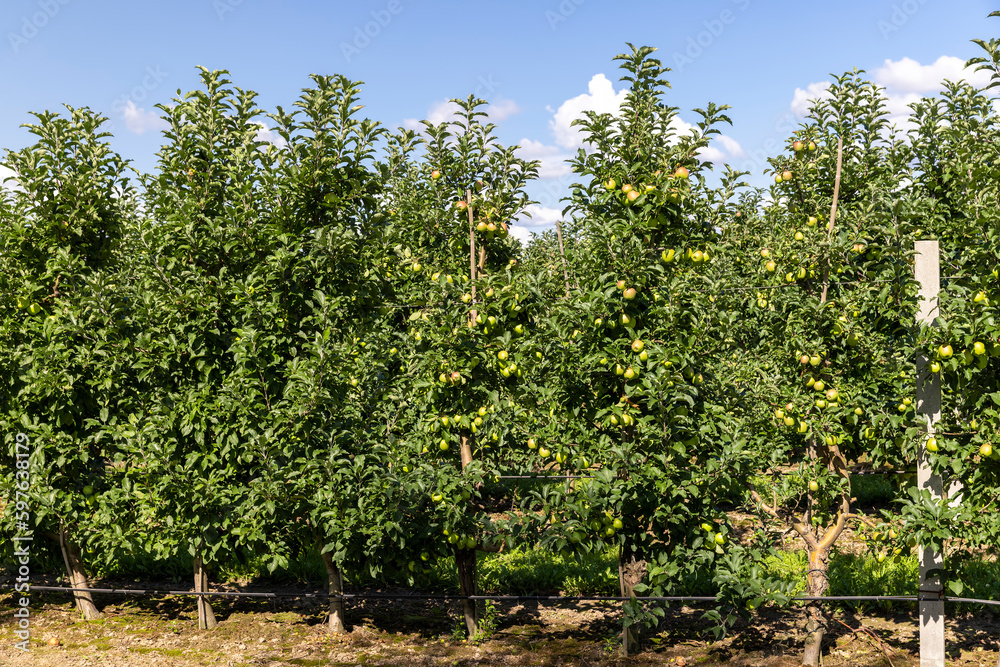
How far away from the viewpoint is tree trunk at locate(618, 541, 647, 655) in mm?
6605

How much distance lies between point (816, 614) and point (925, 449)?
206 cm

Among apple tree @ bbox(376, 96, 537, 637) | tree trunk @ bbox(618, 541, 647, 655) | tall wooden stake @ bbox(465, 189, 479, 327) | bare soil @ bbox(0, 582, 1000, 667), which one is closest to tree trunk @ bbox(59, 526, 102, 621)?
bare soil @ bbox(0, 582, 1000, 667)

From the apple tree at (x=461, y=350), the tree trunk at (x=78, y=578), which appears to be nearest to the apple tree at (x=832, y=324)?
the apple tree at (x=461, y=350)

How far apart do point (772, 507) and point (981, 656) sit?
2.39 metres

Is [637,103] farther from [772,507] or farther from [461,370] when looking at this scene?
[772,507]

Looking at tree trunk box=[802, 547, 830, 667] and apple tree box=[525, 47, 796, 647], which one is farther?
tree trunk box=[802, 547, 830, 667]

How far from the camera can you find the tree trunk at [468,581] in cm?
732

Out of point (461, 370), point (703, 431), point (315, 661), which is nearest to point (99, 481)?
point (315, 661)

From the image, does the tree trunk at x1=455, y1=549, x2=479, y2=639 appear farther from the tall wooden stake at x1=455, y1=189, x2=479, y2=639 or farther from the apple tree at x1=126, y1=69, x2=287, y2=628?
the apple tree at x1=126, y1=69, x2=287, y2=628

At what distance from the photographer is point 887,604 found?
7961mm

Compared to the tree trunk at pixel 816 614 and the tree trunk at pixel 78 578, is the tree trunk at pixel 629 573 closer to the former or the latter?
the tree trunk at pixel 816 614

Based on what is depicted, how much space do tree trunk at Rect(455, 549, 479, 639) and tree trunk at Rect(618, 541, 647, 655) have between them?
5.26 ft

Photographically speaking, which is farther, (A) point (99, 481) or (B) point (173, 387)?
(A) point (99, 481)

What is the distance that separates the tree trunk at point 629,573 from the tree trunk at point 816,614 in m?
1.62
